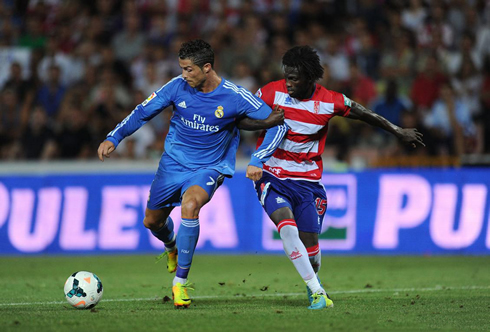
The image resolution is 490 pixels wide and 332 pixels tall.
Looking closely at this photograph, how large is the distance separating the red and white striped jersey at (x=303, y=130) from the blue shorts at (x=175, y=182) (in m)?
0.59

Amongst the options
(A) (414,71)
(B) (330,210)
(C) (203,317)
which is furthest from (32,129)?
(C) (203,317)

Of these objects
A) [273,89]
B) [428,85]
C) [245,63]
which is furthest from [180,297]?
[428,85]

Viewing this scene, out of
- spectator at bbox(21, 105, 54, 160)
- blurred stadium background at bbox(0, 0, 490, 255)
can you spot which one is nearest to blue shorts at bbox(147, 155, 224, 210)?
blurred stadium background at bbox(0, 0, 490, 255)

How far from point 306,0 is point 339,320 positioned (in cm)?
1168

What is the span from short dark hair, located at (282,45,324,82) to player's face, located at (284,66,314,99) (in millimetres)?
39

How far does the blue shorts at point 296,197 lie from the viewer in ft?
25.4

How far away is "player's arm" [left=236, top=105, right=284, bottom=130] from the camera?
302 inches

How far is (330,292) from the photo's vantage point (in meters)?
8.92

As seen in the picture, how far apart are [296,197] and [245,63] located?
805cm

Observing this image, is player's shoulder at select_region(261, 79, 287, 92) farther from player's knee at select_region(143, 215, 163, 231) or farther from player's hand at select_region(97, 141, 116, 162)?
player's knee at select_region(143, 215, 163, 231)

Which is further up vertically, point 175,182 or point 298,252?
point 175,182

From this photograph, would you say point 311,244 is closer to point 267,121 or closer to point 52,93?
point 267,121

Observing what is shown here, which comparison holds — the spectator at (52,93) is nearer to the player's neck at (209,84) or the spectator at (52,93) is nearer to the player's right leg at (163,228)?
the player's right leg at (163,228)

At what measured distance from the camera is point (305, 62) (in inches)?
298
